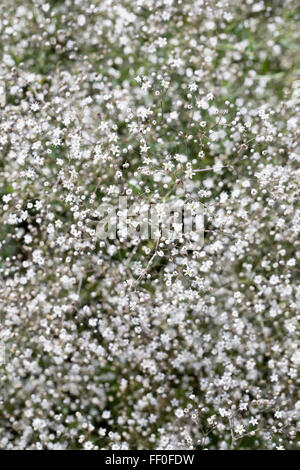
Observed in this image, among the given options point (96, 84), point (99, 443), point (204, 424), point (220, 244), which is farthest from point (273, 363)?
point (96, 84)

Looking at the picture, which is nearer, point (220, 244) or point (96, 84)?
point (220, 244)

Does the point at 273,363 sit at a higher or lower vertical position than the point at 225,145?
lower

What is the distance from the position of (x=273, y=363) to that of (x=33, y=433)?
5.71 ft

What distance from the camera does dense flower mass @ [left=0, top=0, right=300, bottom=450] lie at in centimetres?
347

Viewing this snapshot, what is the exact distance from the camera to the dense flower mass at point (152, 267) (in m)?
3.47

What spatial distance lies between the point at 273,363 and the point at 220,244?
0.89m

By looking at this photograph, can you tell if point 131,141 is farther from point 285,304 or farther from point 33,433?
point 33,433

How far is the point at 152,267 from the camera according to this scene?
3525 mm

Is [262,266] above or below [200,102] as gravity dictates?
below

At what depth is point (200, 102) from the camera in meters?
3.48

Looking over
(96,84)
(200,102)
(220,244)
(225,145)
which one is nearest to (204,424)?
(220,244)
